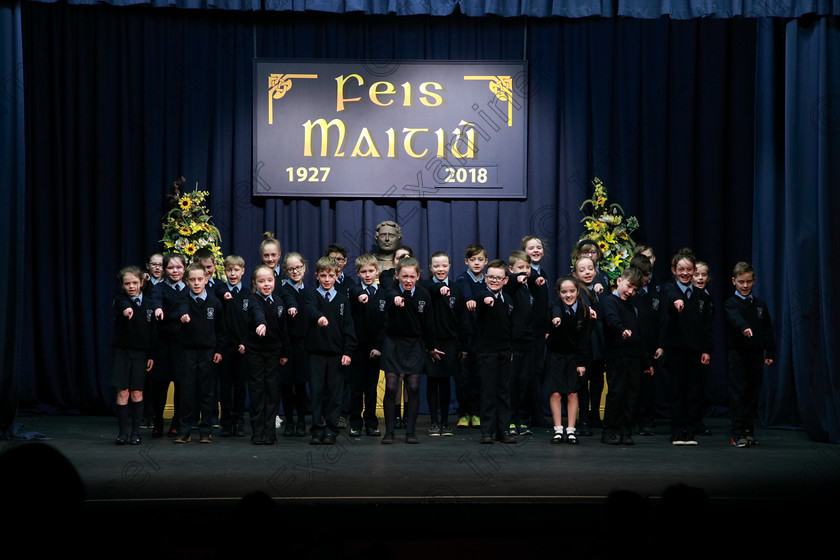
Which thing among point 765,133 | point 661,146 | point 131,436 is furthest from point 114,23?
point 765,133

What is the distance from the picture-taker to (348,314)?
6.82 meters

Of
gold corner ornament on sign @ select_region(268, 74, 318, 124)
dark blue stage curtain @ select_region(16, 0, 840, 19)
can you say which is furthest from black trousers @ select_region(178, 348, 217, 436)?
gold corner ornament on sign @ select_region(268, 74, 318, 124)

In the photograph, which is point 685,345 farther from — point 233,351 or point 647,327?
point 233,351

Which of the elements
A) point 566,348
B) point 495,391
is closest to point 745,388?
point 566,348

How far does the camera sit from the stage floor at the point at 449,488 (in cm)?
249

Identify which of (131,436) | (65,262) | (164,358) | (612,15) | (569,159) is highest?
(612,15)

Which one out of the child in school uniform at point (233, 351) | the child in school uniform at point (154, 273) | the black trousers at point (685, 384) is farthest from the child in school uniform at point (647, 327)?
the child in school uniform at point (154, 273)

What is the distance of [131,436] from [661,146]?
5.63 metres

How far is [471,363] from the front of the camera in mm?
7809

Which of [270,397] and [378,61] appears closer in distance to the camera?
[270,397]

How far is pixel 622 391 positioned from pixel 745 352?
980mm

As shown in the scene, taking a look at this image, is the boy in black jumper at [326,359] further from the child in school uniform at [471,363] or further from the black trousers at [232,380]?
the child in school uniform at [471,363]

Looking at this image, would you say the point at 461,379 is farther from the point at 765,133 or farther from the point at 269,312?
the point at 765,133

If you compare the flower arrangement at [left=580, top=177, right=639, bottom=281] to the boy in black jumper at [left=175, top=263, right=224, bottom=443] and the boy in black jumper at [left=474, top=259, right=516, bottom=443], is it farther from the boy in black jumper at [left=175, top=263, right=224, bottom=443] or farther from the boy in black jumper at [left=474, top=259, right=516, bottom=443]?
the boy in black jumper at [left=175, top=263, right=224, bottom=443]
